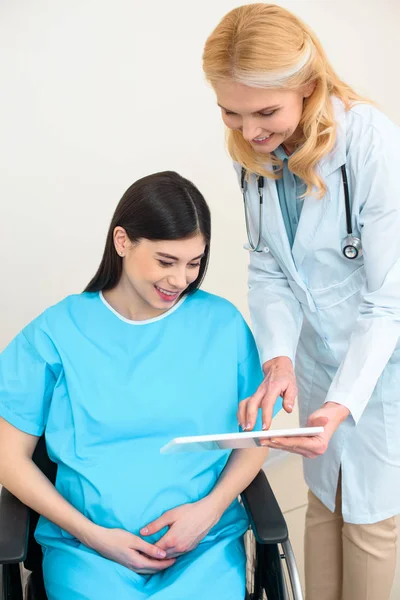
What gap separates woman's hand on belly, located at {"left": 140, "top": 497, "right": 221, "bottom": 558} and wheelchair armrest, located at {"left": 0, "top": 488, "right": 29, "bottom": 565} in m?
0.23

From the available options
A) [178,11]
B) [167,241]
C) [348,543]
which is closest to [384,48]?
[178,11]

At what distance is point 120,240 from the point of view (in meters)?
1.68

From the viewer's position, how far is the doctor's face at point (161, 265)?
5.35 ft

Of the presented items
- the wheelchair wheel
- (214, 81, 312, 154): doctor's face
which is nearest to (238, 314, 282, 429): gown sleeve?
the wheelchair wheel

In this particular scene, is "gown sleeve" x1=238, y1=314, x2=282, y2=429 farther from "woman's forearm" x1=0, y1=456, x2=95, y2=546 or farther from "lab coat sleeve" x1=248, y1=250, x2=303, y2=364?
"woman's forearm" x1=0, y1=456, x2=95, y2=546

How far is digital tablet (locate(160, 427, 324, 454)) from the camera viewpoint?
48.7 inches

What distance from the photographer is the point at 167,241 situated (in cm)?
163

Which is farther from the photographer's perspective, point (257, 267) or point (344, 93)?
point (257, 267)

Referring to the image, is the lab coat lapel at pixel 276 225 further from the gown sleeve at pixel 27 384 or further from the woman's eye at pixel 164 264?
the gown sleeve at pixel 27 384

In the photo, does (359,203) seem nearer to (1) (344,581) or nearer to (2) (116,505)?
(2) (116,505)

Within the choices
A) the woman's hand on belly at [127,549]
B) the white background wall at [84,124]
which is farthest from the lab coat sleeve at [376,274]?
the white background wall at [84,124]

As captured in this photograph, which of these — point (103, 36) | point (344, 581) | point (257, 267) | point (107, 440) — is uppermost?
point (103, 36)

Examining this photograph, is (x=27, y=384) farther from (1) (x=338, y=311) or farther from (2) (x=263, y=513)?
(1) (x=338, y=311)

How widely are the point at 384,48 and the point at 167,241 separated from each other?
1.77 metres
